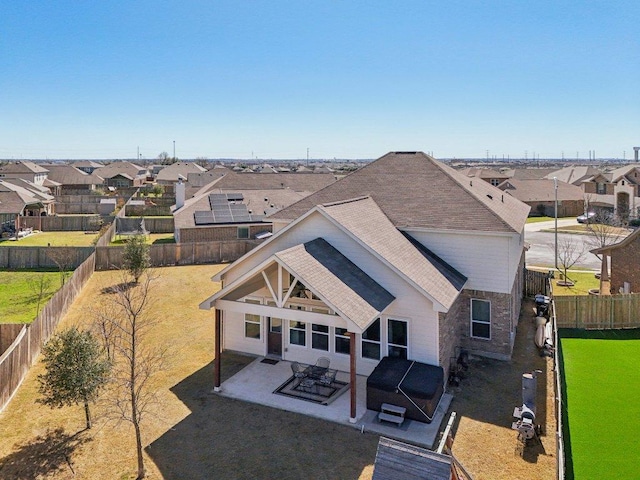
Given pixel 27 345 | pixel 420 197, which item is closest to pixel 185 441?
pixel 27 345

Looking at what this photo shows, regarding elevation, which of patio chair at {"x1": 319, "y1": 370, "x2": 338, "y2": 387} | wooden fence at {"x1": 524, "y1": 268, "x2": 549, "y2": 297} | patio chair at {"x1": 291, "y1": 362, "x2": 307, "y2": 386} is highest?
wooden fence at {"x1": 524, "y1": 268, "x2": 549, "y2": 297}

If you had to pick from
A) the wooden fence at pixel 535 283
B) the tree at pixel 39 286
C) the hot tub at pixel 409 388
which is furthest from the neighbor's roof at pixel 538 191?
the tree at pixel 39 286

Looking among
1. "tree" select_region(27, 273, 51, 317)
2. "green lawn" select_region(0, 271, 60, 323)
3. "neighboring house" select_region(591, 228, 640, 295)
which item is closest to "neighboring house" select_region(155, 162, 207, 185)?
"green lawn" select_region(0, 271, 60, 323)

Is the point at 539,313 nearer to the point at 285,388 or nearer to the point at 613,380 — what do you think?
the point at 613,380

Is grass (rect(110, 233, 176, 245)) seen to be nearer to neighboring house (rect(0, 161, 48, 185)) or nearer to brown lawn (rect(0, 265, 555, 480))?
brown lawn (rect(0, 265, 555, 480))

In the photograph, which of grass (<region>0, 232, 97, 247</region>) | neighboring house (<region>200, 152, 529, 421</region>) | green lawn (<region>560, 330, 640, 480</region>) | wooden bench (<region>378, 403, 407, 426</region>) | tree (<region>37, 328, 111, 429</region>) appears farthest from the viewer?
grass (<region>0, 232, 97, 247</region>)
